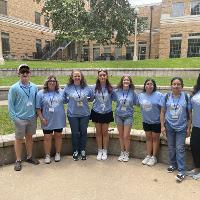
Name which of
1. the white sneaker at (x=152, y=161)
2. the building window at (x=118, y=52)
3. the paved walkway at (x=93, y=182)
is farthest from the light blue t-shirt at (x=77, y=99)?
the building window at (x=118, y=52)

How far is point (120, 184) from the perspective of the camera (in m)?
4.67

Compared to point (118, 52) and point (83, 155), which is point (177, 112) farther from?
point (118, 52)

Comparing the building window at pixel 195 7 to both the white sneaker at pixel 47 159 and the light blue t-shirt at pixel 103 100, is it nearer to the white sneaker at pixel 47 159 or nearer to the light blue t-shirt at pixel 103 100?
the light blue t-shirt at pixel 103 100

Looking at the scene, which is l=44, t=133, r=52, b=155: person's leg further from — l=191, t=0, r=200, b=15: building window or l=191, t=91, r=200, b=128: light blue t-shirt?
l=191, t=0, r=200, b=15: building window

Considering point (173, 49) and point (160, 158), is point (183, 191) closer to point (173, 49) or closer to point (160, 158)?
point (160, 158)

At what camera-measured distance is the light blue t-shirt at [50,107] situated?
5254 millimetres

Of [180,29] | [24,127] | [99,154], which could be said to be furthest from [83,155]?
[180,29]

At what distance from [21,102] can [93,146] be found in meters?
1.80

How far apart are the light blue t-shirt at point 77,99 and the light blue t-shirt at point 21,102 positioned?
0.68 metres

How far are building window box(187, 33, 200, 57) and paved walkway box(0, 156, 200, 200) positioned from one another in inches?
1192

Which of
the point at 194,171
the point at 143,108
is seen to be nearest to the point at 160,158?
the point at 194,171

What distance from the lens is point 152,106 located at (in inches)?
202

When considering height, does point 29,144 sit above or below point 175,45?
below

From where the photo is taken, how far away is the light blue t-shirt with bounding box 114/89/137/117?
536 cm
